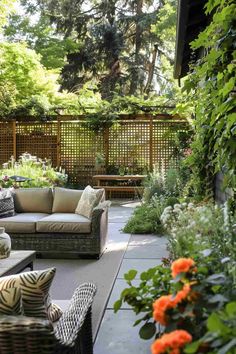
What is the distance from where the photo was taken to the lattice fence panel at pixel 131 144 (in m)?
11.5

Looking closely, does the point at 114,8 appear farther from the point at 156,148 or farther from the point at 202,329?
the point at 202,329

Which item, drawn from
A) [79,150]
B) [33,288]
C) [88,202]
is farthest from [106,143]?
[33,288]

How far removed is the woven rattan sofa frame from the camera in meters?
5.14

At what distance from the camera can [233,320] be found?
1.12m

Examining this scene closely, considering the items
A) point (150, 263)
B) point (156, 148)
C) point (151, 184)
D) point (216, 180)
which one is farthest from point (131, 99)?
point (150, 263)

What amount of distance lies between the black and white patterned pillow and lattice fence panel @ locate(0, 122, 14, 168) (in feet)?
21.3

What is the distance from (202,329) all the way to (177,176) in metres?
6.54


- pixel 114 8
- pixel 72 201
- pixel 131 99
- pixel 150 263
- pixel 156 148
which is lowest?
pixel 150 263

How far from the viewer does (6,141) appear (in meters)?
12.0

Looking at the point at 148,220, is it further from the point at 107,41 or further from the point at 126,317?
the point at 107,41

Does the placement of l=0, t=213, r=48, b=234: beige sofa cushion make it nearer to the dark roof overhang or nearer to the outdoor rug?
the outdoor rug

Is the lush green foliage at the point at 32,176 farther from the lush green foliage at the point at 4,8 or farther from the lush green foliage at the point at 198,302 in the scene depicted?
the lush green foliage at the point at 198,302

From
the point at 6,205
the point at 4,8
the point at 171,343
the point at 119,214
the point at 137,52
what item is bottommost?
the point at 119,214

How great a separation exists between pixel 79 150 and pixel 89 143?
0.34 m
